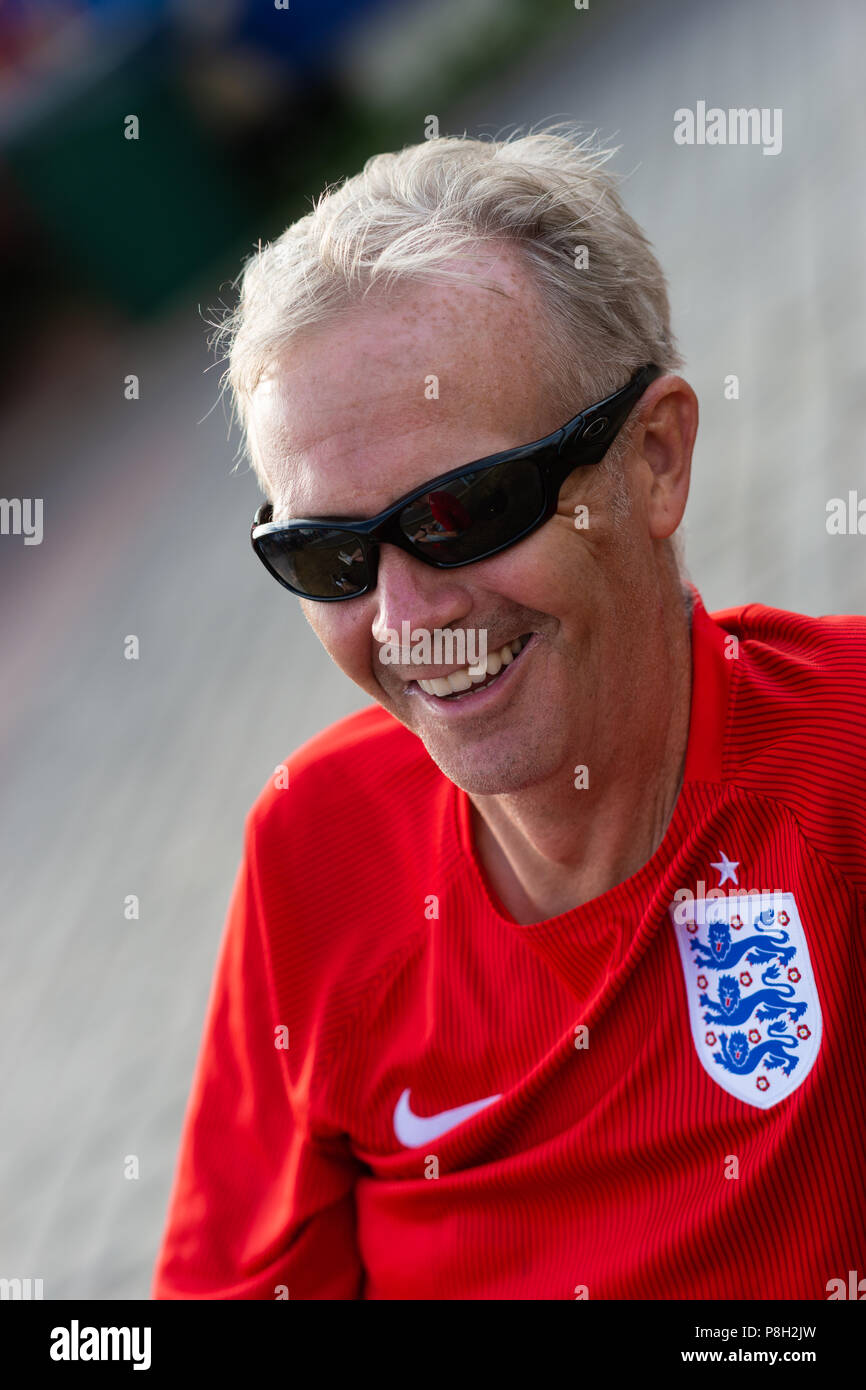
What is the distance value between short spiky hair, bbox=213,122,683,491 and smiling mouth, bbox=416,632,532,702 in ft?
0.92

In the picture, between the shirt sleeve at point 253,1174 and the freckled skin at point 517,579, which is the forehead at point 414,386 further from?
the shirt sleeve at point 253,1174

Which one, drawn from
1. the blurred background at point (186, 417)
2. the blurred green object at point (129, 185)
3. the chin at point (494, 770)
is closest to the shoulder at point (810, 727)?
the chin at point (494, 770)

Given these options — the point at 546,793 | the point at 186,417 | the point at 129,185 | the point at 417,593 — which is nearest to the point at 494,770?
the point at 546,793

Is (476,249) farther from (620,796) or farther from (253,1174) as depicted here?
A: (253,1174)

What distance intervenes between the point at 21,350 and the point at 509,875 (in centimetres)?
854

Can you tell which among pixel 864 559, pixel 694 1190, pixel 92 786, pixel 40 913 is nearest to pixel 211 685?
pixel 92 786

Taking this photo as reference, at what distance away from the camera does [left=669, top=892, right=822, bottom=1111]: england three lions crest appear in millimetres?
1513

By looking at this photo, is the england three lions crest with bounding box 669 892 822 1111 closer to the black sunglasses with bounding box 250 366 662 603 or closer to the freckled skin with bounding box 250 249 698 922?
the freckled skin with bounding box 250 249 698 922

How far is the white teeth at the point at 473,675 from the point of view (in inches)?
63.5

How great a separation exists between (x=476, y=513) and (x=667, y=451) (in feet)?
1.11

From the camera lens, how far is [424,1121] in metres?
1.78

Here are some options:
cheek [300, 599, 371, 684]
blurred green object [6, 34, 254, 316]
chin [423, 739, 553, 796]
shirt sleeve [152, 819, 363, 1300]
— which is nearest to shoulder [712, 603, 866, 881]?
chin [423, 739, 553, 796]

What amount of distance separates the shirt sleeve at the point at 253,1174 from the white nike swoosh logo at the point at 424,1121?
0.13 metres
